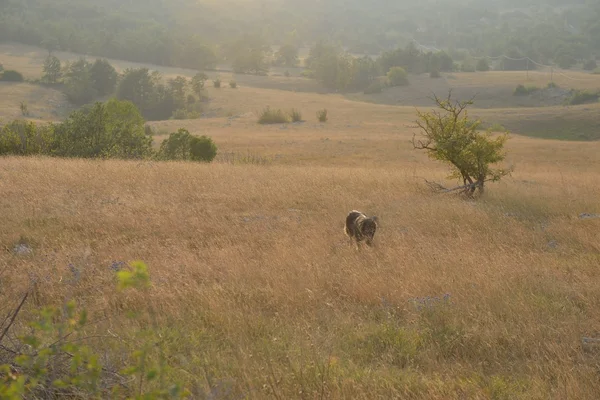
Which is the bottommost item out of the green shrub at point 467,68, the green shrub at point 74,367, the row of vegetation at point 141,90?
the green shrub at point 74,367

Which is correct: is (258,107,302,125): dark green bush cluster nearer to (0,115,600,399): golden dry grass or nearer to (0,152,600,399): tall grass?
(0,115,600,399): golden dry grass

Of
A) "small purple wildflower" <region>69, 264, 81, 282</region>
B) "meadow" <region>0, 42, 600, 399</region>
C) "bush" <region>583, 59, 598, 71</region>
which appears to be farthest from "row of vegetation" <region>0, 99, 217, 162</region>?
"bush" <region>583, 59, 598, 71</region>

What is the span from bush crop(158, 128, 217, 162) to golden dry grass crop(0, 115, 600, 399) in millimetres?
9755

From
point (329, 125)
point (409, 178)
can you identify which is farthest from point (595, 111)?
point (409, 178)

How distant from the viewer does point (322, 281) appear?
6.21 m

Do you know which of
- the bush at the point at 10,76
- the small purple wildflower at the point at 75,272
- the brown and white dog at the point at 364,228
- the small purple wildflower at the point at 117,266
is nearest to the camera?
the small purple wildflower at the point at 75,272

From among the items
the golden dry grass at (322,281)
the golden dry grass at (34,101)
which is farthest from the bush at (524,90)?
the golden dry grass at (322,281)

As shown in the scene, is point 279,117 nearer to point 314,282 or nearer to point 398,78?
point 314,282

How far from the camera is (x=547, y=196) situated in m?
13.5

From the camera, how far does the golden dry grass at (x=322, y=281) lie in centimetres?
412

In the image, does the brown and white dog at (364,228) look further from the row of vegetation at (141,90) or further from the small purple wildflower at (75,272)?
the row of vegetation at (141,90)

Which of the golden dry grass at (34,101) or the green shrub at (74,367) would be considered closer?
the green shrub at (74,367)

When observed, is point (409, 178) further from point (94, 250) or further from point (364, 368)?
point (364, 368)

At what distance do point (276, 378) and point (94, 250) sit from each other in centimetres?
465
